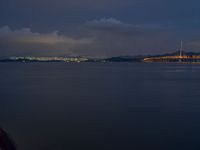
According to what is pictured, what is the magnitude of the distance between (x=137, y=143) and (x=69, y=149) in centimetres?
217

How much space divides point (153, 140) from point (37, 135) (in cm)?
383

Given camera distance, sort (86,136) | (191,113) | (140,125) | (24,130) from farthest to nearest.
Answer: (191,113), (140,125), (24,130), (86,136)

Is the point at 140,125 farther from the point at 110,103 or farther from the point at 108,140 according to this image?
the point at 110,103

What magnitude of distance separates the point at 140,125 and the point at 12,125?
4.97 m

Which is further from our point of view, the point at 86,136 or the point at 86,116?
the point at 86,116

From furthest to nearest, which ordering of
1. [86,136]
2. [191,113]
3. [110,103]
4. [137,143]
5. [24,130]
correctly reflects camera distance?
[110,103] → [191,113] → [24,130] → [86,136] → [137,143]

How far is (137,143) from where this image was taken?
10.5 meters

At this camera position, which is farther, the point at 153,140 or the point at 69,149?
the point at 153,140

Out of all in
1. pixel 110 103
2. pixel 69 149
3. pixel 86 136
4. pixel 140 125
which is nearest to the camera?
pixel 69 149

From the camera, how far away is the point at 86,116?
14734 mm

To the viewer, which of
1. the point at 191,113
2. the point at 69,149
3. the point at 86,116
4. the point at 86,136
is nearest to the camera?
the point at 69,149

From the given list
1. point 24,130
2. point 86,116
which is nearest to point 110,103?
point 86,116

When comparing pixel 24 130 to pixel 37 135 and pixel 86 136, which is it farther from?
pixel 86 136

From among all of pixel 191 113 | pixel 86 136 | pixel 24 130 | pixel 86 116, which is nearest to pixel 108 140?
pixel 86 136
